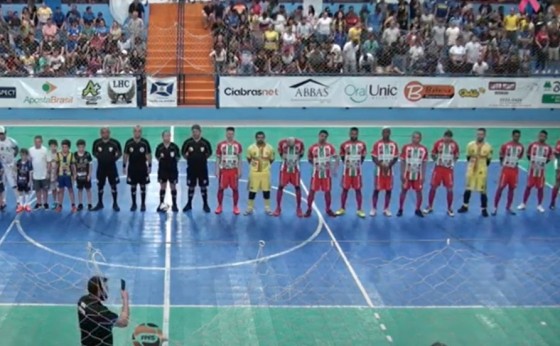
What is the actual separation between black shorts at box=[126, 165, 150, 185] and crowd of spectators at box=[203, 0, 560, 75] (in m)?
8.06

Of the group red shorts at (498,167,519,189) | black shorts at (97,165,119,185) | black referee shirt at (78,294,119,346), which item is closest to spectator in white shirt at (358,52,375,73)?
red shorts at (498,167,519,189)

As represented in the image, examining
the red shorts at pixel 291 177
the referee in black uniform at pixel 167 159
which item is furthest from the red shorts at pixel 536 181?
the referee in black uniform at pixel 167 159

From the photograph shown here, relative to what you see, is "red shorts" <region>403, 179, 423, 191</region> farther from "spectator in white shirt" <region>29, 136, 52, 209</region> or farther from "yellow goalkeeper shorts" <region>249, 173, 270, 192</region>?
"spectator in white shirt" <region>29, 136, 52, 209</region>

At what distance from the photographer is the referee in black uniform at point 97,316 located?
25.8 ft

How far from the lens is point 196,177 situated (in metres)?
15.4

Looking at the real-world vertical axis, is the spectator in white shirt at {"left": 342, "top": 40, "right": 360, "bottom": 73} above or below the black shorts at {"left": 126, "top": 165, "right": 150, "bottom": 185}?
above

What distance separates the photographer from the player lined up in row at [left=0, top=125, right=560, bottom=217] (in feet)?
49.7

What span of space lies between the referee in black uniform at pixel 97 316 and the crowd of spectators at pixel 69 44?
49.0 ft

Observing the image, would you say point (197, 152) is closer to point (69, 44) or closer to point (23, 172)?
point (23, 172)

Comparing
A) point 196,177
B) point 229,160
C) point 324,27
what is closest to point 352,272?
point 229,160

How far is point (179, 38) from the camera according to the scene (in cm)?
2503

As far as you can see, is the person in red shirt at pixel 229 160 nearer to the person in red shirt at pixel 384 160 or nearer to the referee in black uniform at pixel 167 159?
the referee in black uniform at pixel 167 159

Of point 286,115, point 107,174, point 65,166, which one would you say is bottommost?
point 107,174

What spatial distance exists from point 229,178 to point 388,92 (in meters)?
8.94
